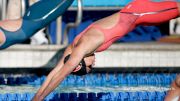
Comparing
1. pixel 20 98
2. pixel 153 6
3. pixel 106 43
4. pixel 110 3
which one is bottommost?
pixel 20 98

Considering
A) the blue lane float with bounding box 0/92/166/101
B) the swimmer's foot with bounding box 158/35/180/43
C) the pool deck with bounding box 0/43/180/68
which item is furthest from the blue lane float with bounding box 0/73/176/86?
the swimmer's foot with bounding box 158/35/180/43

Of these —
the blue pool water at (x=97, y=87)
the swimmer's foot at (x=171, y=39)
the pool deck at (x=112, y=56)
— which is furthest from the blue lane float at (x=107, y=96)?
the swimmer's foot at (x=171, y=39)

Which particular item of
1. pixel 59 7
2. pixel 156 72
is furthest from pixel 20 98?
pixel 156 72

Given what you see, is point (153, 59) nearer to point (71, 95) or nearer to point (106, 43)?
point (71, 95)

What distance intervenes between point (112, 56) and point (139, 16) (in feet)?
11.1

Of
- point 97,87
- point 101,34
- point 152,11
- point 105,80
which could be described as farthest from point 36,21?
point 105,80

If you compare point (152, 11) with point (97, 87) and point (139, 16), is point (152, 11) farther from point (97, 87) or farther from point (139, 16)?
point (97, 87)

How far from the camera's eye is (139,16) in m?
5.73

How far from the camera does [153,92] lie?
23.1ft

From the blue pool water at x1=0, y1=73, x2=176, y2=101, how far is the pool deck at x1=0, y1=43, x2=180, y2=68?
209mm

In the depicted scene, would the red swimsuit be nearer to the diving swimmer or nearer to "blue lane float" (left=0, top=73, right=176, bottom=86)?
the diving swimmer

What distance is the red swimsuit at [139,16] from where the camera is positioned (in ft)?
18.5

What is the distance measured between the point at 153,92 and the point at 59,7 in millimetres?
1989

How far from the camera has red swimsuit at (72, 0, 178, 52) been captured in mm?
5637
